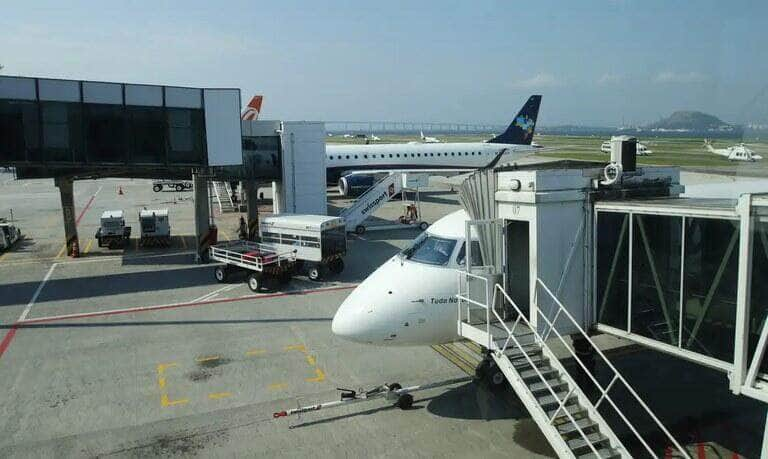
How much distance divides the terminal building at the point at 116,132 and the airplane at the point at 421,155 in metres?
21.6

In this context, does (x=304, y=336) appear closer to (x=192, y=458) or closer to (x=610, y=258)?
(x=192, y=458)

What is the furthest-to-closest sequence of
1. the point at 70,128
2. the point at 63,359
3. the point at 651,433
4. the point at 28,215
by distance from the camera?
the point at 28,215 → the point at 70,128 → the point at 63,359 → the point at 651,433

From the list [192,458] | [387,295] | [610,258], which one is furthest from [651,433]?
[192,458]

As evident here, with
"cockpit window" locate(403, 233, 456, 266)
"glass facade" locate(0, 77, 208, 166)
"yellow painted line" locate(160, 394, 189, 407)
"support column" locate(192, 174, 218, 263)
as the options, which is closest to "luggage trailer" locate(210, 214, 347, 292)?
"support column" locate(192, 174, 218, 263)

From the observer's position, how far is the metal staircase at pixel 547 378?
10219 mm

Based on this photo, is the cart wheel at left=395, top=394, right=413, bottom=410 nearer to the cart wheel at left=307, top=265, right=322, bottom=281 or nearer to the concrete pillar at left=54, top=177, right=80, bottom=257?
the cart wheel at left=307, top=265, right=322, bottom=281

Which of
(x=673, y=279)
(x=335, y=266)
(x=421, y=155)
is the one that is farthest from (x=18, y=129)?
(x=421, y=155)

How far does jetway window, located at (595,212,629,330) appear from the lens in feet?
37.4

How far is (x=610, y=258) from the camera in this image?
1166 centimetres

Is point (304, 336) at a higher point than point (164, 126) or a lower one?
lower

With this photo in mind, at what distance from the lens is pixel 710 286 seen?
9789mm

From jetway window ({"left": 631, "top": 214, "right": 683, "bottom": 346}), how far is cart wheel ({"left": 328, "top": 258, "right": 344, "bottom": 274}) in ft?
58.1

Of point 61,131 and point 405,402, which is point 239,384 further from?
point 61,131

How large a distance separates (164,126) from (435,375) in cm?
1866
